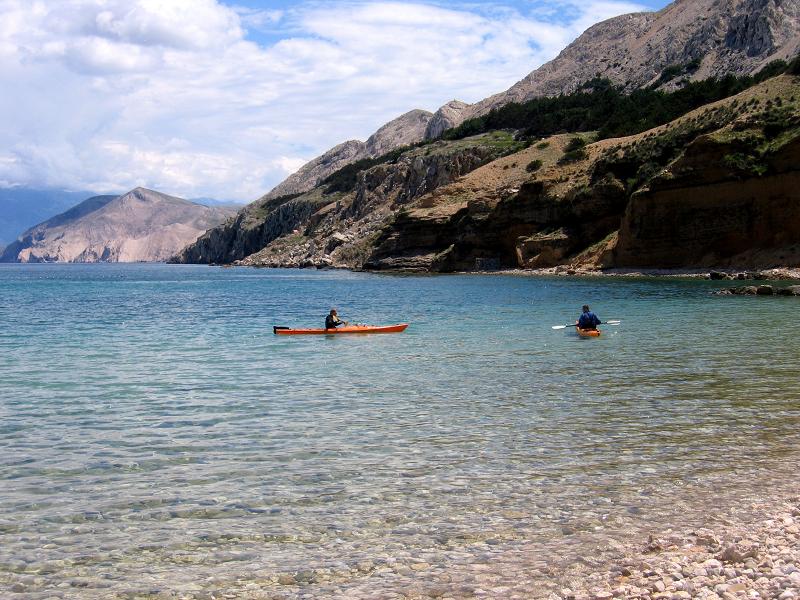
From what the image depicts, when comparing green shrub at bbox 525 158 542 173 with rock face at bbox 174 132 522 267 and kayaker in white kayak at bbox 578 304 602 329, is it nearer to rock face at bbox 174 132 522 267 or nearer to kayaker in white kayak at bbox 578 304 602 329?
rock face at bbox 174 132 522 267

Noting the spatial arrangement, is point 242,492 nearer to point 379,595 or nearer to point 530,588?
point 379,595

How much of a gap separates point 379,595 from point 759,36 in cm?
15717

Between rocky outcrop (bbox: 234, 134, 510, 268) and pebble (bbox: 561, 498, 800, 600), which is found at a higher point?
rocky outcrop (bbox: 234, 134, 510, 268)

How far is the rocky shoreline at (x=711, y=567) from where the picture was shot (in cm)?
671

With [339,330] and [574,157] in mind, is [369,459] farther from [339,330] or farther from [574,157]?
[574,157]

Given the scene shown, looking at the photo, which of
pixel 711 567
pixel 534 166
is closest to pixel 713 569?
pixel 711 567

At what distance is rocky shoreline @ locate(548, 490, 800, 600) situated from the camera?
6715 mm

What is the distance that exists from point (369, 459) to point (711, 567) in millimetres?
5613

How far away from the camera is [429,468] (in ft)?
36.7

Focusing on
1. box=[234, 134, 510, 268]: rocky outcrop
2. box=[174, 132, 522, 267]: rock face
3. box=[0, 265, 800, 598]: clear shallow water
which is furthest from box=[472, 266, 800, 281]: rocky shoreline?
box=[174, 132, 522, 267]: rock face

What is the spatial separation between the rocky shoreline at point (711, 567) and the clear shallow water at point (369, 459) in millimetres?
455

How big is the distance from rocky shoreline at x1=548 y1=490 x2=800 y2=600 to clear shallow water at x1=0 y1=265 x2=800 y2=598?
46 centimetres

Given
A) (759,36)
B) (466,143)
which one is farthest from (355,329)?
(759,36)

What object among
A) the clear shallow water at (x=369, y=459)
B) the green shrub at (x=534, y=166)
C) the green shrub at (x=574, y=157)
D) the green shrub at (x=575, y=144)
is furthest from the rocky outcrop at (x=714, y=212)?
the clear shallow water at (x=369, y=459)
